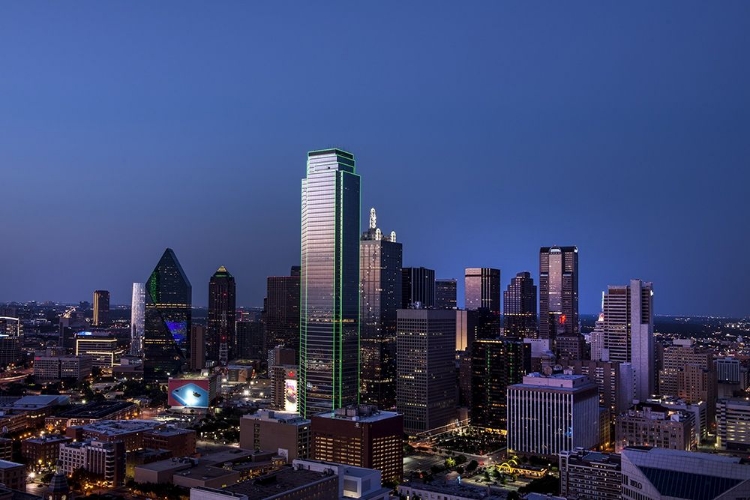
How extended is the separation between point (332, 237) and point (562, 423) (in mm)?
21317

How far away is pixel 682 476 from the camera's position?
94.9 ft

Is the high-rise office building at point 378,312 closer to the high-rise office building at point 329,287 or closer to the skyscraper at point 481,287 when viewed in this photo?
the high-rise office building at point 329,287

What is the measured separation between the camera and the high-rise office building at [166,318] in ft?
302

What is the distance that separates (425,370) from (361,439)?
2019 centimetres

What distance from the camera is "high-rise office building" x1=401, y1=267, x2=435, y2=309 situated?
96.6 metres

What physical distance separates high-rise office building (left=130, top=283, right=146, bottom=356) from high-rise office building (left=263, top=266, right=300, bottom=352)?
2068 centimetres

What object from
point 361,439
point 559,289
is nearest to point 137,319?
point 559,289

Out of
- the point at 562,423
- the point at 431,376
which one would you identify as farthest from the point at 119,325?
the point at 562,423

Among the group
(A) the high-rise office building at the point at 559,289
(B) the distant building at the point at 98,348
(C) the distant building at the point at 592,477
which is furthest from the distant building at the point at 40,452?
(A) the high-rise office building at the point at 559,289

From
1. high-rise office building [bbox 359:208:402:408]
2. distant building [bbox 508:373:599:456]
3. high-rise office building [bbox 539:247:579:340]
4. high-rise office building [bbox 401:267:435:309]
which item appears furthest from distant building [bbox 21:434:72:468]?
high-rise office building [bbox 539:247:579:340]

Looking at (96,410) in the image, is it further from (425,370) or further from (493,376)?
(493,376)

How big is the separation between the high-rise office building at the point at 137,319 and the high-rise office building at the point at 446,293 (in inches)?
1877

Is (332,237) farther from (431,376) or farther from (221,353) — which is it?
Result: (221,353)

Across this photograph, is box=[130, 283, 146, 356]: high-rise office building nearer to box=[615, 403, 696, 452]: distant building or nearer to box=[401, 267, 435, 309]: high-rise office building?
box=[401, 267, 435, 309]: high-rise office building
